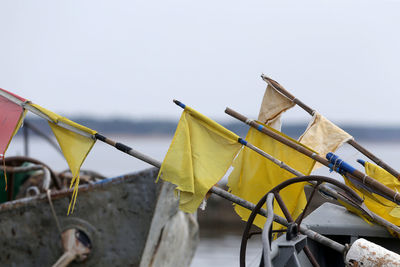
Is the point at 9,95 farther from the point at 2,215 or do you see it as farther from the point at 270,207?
the point at 270,207

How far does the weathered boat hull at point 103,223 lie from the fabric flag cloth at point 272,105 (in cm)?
189

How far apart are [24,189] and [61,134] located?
14.3 feet

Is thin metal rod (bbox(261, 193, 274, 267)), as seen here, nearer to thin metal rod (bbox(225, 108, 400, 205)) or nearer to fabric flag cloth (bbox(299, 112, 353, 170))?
thin metal rod (bbox(225, 108, 400, 205))

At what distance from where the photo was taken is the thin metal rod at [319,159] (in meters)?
5.44

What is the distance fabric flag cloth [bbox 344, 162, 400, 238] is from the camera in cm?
590

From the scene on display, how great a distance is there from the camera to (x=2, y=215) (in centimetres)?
840

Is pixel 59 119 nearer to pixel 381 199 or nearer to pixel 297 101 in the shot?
pixel 297 101

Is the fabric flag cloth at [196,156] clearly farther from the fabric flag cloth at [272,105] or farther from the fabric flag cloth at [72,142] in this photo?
the fabric flag cloth at [272,105]

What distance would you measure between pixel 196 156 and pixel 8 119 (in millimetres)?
1995

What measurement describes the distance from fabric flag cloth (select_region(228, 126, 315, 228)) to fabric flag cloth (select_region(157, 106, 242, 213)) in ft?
1.46

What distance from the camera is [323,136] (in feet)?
23.2

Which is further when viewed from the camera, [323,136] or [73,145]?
[323,136]

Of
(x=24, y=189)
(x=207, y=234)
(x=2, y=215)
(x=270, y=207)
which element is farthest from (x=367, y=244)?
(x=207, y=234)

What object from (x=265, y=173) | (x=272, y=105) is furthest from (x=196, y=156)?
(x=272, y=105)
